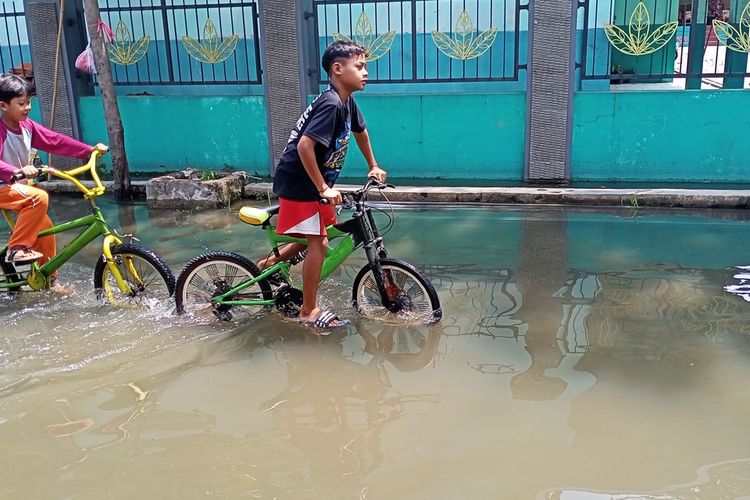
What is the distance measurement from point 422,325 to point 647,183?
527 centimetres

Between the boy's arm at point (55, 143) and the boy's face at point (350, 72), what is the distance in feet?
6.72

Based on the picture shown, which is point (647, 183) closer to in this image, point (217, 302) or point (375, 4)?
point (375, 4)

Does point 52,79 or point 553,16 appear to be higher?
point 553,16

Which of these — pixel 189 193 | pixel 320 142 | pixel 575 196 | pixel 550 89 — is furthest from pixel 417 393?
pixel 550 89

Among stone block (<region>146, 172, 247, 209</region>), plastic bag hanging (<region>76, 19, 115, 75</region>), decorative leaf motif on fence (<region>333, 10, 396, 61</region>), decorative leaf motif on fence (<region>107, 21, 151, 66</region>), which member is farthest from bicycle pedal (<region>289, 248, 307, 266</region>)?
decorative leaf motif on fence (<region>107, 21, 151, 66</region>)

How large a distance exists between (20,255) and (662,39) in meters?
7.23

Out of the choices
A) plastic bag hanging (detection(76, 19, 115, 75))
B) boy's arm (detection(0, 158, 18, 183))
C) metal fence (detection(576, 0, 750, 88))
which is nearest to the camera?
boy's arm (detection(0, 158, 18, 183))

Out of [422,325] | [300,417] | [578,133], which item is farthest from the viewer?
[578,133]

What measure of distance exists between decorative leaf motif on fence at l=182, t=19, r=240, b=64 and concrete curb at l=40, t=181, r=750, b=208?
2160 millimetres

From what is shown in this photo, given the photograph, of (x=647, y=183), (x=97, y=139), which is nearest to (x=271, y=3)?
(x=97, y=139)

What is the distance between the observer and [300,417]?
328 cm

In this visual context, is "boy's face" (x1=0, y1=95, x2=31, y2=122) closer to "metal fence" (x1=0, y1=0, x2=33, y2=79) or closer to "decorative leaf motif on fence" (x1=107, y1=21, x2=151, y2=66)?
"decorative leaf motif on fence" (x1=107, y1=21, x2=151, y2=66)

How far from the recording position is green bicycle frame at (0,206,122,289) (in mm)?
4715

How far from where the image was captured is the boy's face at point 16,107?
14.9 feet
